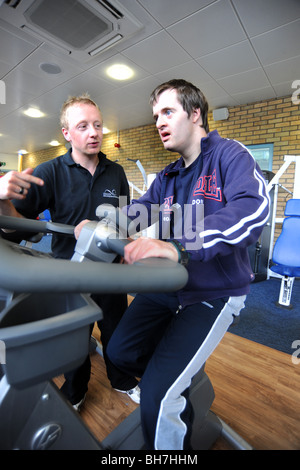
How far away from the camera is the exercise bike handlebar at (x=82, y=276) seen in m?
0.39

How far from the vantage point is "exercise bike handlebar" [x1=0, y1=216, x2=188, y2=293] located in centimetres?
39

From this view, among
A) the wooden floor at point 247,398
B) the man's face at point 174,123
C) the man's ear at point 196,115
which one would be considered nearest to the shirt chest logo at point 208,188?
the man's face at point 174,123

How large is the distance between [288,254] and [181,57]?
3.30m

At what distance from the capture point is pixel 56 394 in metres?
0.66

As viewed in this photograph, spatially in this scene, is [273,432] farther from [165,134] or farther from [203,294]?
[165,134]

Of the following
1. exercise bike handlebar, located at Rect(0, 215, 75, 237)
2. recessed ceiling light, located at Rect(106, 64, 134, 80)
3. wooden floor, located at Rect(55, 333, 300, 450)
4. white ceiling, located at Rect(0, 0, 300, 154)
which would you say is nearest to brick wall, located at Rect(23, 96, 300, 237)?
white ceiling, located at Rect(0, 0, 300, 154)

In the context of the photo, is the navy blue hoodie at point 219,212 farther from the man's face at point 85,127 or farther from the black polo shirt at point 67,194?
the man's face at point 85,127

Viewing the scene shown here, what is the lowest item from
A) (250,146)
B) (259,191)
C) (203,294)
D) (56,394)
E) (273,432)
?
(273,432)

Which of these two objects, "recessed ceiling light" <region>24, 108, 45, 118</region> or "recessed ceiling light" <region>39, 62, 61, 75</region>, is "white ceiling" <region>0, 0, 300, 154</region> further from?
"recessed ceiling light" <region>24, 108, 45, 118</region>

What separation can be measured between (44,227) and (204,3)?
3.22 metres

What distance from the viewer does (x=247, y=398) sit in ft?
5.21

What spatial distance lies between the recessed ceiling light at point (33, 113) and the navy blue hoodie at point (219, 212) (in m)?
6.44

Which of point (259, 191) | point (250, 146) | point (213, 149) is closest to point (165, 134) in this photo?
Answer: point (213, 149)

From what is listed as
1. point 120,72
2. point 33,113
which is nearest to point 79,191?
point 120,72
